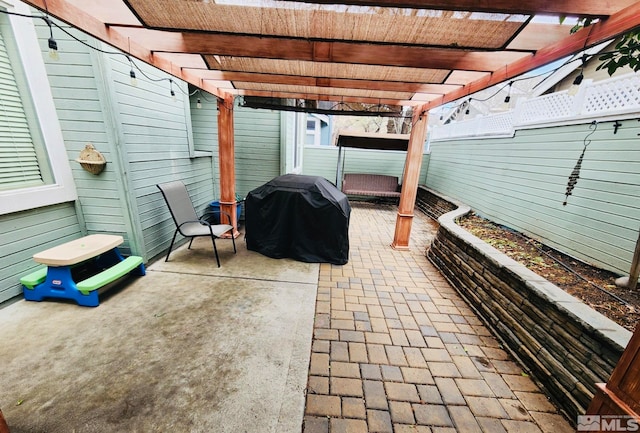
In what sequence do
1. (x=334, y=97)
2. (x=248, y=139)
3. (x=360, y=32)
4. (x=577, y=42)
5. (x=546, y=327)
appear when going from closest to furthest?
(x=577, y=42) < (x=360, y=32) < (x=546, y=327) < (x=334, y=97) < (x=248, y=139)

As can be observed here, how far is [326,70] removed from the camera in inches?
103

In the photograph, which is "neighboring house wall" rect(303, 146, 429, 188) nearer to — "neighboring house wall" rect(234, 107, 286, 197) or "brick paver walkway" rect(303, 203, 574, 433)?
"neighboring house wall" rect(234, 107, 286, 197)

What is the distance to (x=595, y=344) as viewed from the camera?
63.1 inches

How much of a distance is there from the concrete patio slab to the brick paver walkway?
212mm

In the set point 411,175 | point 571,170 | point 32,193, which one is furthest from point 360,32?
point 571,170

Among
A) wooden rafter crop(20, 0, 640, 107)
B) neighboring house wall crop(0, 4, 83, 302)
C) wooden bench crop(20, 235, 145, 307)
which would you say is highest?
wooden rafter crop(20, 0, 640, 107)

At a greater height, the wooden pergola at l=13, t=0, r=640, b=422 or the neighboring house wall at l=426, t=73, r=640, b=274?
the wooden pergola at l=13, t=0, r=640, b=422

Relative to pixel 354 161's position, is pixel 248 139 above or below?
above

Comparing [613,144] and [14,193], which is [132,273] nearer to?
[14,193]

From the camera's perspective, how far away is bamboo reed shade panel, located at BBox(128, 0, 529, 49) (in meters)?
1.53

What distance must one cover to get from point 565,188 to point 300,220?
4.05 m

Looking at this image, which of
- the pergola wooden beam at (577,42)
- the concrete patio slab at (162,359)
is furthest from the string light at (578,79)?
the concrete patio slab at (162,359)

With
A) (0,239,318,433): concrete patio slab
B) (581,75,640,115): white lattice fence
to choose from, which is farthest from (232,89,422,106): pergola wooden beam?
(0,239,318,433): concrete patio slab
